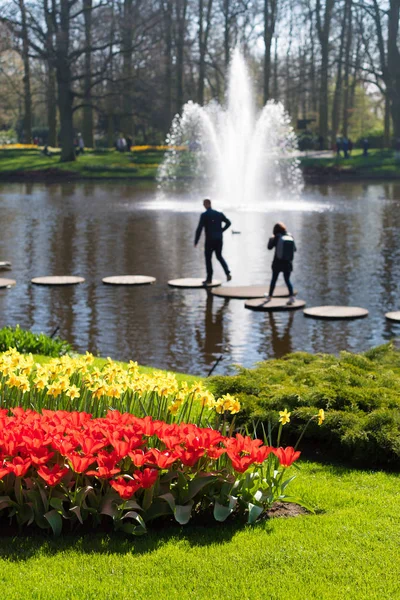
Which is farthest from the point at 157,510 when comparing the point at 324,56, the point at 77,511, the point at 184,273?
the point at 324,56

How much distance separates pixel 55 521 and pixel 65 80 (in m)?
52.7

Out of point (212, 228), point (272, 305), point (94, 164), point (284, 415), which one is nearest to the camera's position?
point (284, 415)

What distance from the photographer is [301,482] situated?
21.6 feet

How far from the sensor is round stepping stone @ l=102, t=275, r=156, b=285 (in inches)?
770

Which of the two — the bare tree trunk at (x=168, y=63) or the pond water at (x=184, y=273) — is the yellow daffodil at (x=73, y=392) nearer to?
the pond water at (x=184, y=273)

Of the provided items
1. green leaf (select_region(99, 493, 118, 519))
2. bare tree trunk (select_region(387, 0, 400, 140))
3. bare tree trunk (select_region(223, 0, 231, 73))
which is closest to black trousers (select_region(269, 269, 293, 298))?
green leaf (select_region(99, 493, 118, 519))

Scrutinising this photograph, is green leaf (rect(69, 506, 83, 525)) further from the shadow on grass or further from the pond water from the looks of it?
the pond water

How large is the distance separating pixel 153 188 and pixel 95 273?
28833 mm

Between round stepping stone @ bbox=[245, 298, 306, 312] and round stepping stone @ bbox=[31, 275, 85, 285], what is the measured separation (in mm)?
3984

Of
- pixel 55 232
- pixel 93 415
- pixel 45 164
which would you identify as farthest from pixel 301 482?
pixel 45 164

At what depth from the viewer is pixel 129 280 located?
19797 millimetres

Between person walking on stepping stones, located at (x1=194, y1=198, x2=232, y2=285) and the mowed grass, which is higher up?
person walking on stepping stones, located at (x1=194, y1=198, x2=232, y2=285)

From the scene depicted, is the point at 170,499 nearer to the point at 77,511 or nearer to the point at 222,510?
the point at 222,510

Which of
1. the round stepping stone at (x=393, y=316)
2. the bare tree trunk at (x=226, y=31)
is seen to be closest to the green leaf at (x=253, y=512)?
the round stepping stone at (x=393, y=316)
